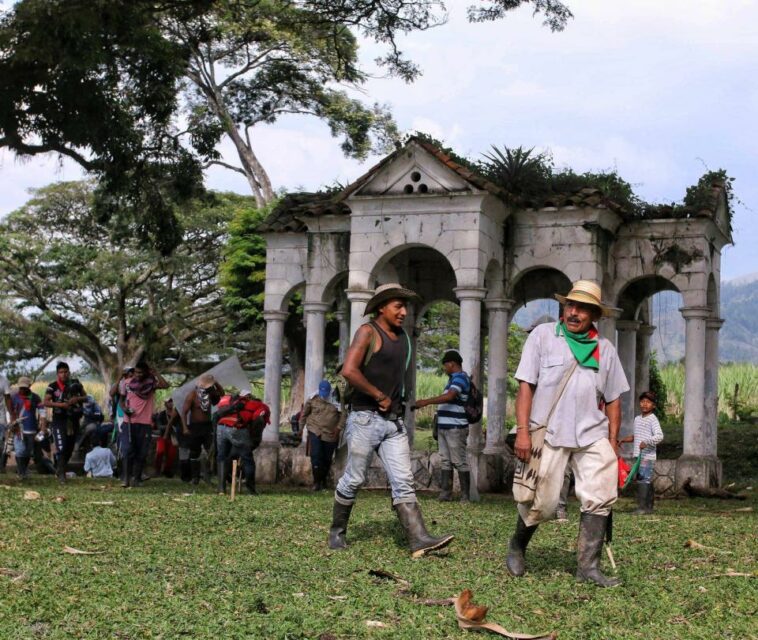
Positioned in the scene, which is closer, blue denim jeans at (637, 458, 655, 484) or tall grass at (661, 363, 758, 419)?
blue denim jeans at (637, 458, 655, 484)

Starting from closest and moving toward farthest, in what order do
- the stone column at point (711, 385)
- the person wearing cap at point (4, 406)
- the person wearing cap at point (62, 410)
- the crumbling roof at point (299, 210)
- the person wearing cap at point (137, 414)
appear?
the person wearing cap at point (137, 414) < the person wearing cap at point (62, 410) < the person wearing cap at point (4, 406) < the crumbling roof at point (299, 210) < the stone column at point (711, 385)

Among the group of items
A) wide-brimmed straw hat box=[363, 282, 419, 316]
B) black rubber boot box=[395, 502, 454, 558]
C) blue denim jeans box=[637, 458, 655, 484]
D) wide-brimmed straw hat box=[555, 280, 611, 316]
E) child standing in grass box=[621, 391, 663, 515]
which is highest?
wide-brimmed straw hat box=[363, 282, 419, 316]

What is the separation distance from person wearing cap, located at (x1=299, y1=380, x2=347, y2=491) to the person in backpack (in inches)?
55.6

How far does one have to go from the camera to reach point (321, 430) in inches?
674

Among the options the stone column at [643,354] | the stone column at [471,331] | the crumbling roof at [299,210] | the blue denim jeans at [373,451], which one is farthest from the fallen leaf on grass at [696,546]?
the stone column at [643,354]

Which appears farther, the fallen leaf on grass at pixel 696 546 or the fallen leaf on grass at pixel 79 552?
the fallen leaf on grass at pixel 696 546

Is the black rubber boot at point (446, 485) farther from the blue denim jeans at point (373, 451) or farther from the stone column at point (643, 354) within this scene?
the stone column at point (643, 354)

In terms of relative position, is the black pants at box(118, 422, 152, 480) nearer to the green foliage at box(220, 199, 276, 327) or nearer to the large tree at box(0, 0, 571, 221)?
the large tree at box(0, 0, 571, 221)

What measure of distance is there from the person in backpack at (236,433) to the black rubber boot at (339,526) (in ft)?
21.7

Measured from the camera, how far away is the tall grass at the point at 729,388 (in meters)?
32.2

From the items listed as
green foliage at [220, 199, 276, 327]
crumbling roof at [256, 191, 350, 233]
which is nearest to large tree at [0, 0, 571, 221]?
crumbling roof at [256, 191, 350, 233]

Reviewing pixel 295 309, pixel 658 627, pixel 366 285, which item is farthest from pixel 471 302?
pixel 295 309

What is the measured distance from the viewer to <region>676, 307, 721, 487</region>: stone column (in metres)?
18.4

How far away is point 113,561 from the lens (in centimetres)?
822
